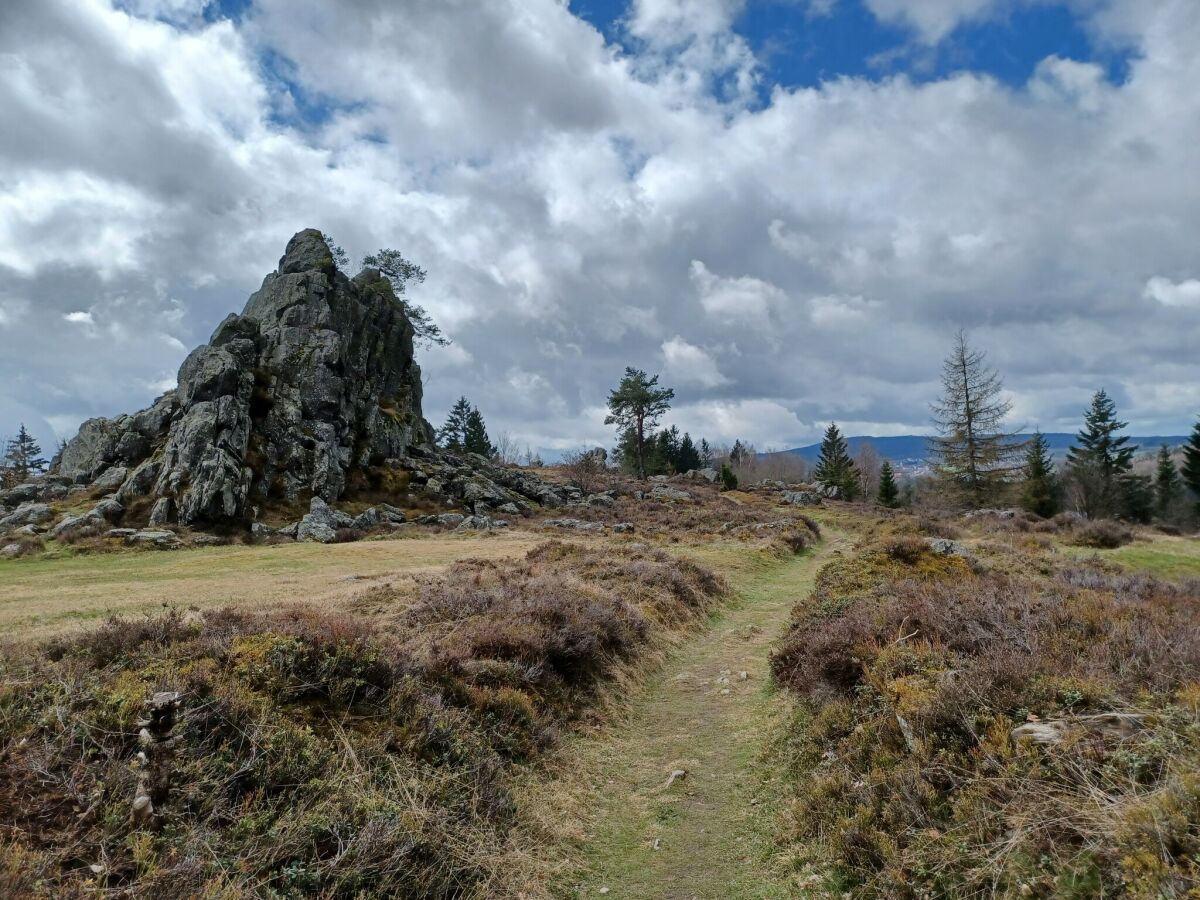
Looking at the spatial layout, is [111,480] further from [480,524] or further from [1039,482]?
[1039,482]

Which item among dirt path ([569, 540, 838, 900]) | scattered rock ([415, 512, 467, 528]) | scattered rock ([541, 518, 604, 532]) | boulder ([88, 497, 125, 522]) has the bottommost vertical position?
dirt path ([569, 540, 838, 900])

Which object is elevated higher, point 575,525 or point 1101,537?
point 575,525

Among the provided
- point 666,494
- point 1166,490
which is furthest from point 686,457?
point 1166,490

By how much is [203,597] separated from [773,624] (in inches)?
589

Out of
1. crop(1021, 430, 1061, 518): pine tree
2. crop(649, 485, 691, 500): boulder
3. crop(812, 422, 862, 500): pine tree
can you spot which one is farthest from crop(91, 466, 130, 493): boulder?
→ crop(812, 422, 862, 500): pine tree

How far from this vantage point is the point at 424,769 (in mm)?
6129

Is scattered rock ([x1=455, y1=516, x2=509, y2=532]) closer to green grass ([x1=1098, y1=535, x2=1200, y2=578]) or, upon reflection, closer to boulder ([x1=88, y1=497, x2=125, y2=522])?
boulder ([x1=88, y1=497, x2=125, y2=522])

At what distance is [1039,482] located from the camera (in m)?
53.1

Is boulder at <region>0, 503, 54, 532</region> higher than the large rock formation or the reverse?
the reverse

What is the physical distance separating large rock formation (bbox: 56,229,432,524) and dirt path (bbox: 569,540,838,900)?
3242 centimetres

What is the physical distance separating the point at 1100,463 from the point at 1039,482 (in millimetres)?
18075

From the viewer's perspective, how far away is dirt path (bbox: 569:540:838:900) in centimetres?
565

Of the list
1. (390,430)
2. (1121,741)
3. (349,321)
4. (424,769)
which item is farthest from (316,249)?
(1121,741)

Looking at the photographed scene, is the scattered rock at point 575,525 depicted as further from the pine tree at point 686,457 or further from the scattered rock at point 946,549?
the pine tree at point 686,457
